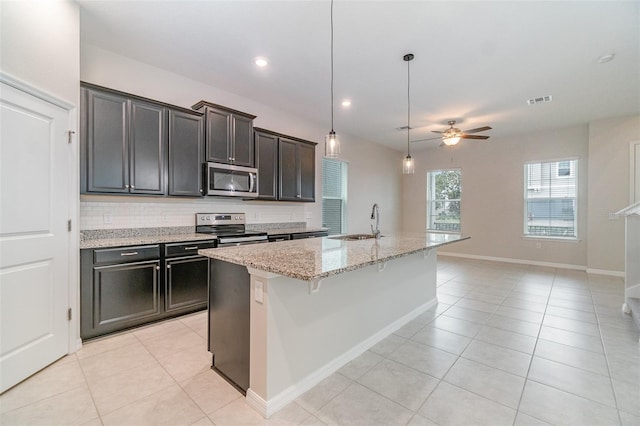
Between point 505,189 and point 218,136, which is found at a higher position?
point 218,136

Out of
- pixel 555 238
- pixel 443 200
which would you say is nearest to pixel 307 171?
pixel 443 200

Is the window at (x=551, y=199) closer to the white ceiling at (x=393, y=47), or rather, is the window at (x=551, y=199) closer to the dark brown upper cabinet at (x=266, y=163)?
the white ceiling at (x=393, y=47)

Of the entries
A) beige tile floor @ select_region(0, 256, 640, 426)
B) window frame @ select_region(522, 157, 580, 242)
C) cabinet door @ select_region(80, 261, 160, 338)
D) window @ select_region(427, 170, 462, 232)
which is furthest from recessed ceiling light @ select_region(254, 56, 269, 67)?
window frame @ select_region(522, 157, 580, 242)

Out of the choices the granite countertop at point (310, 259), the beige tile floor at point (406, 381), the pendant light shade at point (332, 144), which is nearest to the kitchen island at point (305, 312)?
the granite countertop at point (310, 259)

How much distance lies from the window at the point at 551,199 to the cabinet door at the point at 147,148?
699 centimetres

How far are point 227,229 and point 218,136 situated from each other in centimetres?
125

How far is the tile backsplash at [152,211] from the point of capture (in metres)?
2.96

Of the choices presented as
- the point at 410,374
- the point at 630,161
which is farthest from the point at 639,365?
the point at 630,161

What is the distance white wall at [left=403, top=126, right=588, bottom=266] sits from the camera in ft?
18.7

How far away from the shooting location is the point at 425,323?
3.05m

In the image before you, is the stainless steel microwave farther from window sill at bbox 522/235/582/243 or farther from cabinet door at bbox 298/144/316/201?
window sill at bbox 522/235/582/243

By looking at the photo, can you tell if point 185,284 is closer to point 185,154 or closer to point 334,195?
point 185,154

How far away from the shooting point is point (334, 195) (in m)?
6.10

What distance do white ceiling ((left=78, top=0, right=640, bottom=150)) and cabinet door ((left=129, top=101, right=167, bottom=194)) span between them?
2.18ft
